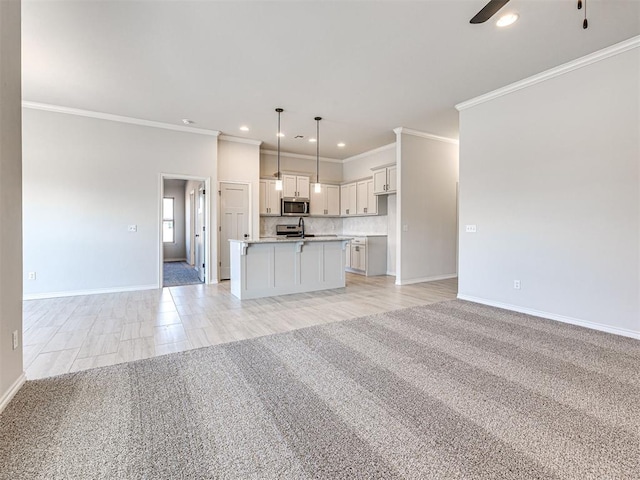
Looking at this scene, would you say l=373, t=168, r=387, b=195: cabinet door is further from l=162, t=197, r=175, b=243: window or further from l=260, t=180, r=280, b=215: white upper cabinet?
l=162, t=197, r=175, b=243: window

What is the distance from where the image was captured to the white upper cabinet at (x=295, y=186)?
294 inches

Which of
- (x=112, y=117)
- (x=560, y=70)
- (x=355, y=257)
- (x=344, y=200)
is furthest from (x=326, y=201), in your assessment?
(x=560, y=70)

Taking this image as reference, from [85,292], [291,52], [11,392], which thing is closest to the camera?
[11,392]

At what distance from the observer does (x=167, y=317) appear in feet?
12.5

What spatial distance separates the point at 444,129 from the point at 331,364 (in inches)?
207

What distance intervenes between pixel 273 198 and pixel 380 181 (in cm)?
261

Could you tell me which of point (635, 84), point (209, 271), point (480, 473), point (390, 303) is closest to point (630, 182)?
point (635, 84)

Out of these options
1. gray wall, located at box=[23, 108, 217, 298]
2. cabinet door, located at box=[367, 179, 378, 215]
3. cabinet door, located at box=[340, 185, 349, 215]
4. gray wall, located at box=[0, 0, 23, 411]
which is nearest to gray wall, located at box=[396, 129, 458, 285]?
cabinet door, located at box=[367, 179, 378, 215]

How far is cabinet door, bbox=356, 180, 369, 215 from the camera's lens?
24.6ft

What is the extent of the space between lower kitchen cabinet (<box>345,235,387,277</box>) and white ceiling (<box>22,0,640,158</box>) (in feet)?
9.69

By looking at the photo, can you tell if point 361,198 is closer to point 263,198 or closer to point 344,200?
point 344,200

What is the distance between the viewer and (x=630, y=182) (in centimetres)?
310

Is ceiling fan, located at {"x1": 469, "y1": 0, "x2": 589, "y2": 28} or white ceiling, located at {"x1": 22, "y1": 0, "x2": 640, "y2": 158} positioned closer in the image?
ceiling fan, located at {"x1": 469, "y1": 0, "x2": 589, "y2": 28}

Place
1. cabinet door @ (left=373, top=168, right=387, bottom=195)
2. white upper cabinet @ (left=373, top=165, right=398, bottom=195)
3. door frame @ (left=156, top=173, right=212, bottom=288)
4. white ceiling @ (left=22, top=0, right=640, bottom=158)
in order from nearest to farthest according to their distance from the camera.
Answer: white ceiling @ (left=22, top=0, right=640, bottom=158) → door frame @ (left=156, top=173, right=212, bottom=288) → white upper cabinet @ (left=373, top=165, right=398, bottom=195) → cabinet door @ (left=373, top=168, right=387, bottom=195)
